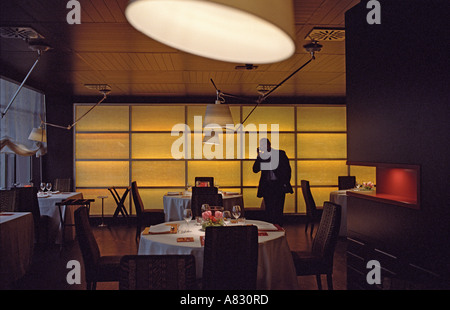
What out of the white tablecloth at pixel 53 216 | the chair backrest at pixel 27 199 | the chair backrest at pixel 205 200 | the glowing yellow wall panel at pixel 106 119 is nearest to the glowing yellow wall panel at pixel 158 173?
the glowing yellow wall panel at pixel 106 119

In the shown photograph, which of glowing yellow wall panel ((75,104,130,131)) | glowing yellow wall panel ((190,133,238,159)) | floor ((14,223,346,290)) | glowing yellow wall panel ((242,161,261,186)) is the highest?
glowing yellow wall panel ((75,104,130,131))

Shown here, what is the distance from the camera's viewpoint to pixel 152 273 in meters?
1.73

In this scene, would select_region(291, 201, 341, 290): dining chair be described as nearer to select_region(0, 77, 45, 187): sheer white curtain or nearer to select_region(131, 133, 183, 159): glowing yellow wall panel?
select_region(0, 77, 45, 187): sheer white curtain

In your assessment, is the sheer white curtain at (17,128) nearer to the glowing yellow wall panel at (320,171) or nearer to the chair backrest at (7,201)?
the chair backrest at (7,201)

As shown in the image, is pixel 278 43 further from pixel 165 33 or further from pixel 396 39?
pixel 396 39

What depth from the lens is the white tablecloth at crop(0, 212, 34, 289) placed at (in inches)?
149

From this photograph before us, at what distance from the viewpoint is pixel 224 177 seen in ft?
27.3

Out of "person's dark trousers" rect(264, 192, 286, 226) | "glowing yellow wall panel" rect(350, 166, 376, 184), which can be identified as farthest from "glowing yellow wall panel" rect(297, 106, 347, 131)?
"person's dark trousers" rect(264, 192, 286, 226)

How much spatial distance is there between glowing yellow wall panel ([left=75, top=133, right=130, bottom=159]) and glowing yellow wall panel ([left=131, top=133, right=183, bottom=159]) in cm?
18

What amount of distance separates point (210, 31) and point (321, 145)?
312 inches

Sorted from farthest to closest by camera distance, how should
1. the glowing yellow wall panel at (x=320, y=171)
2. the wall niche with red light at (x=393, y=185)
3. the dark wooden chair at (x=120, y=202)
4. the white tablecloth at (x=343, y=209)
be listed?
1. the glowing yellow wall panel at (x=320, y=171)
2. the dark wooden chair at (x=120, y=202)
3. the white tablecloth at (x=343, y=209)
4. the wall niche with red light at (x=393, y=185)

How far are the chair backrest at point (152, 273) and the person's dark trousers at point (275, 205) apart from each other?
4.35 metres

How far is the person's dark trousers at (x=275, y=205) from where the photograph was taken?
5977 mm

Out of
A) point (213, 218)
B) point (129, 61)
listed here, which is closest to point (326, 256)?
point (213, 218)
